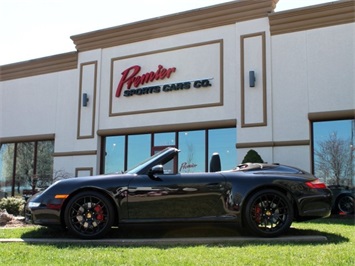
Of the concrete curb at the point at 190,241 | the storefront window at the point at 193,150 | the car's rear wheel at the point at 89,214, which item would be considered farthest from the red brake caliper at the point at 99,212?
the storefront window at the point at 193,150

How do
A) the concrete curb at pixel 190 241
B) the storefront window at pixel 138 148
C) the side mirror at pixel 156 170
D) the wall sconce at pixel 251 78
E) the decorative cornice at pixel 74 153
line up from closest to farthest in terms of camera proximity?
the concrete curb at pixel 190 241 < the side mirror at pixel 156 170 < the wall sconce at pixel 251 78 < the storefront window at pixel 138 148 < the decorative cornice at pixel 74 153

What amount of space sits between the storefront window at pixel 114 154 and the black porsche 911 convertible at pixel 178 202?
9.35m

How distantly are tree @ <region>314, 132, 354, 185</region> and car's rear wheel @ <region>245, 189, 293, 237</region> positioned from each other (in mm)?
6595

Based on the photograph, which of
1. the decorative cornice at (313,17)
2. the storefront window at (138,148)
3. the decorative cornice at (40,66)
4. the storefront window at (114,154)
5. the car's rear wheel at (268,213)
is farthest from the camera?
the decorative cornice at (40,66)

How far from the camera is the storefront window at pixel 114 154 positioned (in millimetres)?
15055

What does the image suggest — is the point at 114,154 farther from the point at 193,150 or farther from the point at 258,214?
the point at 258,214

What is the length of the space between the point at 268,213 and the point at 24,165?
1401 centimetres

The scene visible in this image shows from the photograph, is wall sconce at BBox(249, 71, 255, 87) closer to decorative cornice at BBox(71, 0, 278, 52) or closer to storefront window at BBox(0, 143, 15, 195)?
decorative cornice at BBox(71, 0, 278, 52)

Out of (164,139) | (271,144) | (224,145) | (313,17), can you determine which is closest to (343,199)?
(271,144)

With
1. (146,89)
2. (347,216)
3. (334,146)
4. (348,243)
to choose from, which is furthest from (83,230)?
(146,89)

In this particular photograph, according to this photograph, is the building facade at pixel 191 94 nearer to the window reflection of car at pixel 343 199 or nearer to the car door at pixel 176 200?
the window reflection of car at pixel 343 199

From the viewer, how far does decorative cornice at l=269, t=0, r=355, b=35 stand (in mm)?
11641

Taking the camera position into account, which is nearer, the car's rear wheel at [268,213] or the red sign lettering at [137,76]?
the car's rear wheel at [268,213]

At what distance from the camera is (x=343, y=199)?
1100cm
